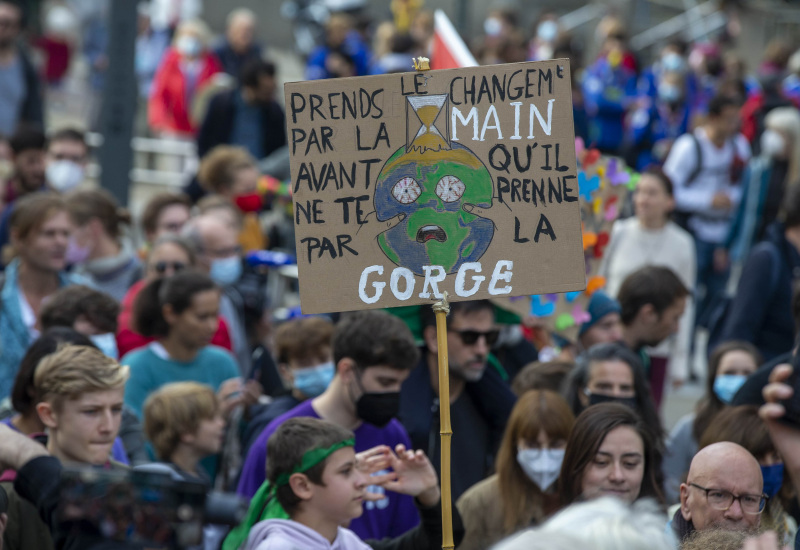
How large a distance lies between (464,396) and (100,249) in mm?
2816

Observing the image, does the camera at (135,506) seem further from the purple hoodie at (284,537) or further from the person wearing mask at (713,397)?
the person wearing mask at (713,397)

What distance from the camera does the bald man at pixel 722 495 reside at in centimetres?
363

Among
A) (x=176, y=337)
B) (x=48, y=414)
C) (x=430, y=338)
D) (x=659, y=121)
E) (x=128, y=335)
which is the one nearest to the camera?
(x=48, y=414)

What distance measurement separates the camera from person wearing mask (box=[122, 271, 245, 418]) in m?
5.70

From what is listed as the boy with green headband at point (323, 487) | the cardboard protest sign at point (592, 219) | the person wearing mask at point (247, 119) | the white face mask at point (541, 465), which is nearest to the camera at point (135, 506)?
the boy with green headband at point (323, 487)

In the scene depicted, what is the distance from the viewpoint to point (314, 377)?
547cm

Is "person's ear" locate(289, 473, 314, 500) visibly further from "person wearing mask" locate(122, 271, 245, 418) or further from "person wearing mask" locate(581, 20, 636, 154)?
"person wearing mask" locate(581, 20, 636, 154)

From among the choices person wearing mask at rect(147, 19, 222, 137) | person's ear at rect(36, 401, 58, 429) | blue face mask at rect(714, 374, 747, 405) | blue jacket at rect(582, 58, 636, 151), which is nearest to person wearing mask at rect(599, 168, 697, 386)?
blue face mask at rect(714, 374, 747, 405)

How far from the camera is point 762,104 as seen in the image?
1352cm

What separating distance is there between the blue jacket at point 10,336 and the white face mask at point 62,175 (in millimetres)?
2634

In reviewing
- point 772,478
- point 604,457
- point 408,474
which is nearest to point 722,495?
point 604,457

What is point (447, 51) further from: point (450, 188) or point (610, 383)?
point (450, 188)

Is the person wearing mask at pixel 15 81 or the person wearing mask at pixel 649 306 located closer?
the person wearing mask at pixel 649 306

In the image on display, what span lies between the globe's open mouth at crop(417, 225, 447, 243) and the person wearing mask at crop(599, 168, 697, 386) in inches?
161
